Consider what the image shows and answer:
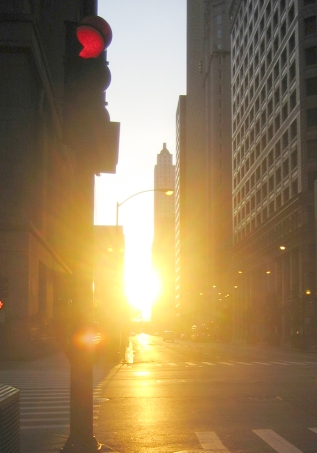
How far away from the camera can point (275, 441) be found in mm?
10852

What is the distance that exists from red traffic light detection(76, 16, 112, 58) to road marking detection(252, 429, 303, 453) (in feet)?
20.9

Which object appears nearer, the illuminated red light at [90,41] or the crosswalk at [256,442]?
the illuminated red light at [90,41]

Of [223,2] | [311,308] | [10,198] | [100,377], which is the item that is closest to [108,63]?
[100,377]

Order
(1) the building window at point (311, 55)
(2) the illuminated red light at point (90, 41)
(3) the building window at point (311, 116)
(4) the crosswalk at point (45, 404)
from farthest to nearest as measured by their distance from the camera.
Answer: (1) the building window at point (311, 55)
(3) the building window at point (311, 116)
(4) the crosswalk at point (45, 404)
(2) the illuminated red light at point (90, 41)

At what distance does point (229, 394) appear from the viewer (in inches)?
717

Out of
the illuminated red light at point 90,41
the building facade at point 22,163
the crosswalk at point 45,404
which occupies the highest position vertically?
the building facade at point 22,163

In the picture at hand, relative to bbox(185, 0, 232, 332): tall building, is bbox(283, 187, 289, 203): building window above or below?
below

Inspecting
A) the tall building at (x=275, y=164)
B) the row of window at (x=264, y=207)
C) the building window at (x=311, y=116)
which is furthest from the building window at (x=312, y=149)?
the row of window at (x=264, y=207)

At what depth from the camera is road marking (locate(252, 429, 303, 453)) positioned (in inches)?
396

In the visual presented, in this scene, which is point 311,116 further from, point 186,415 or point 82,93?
point 82,93

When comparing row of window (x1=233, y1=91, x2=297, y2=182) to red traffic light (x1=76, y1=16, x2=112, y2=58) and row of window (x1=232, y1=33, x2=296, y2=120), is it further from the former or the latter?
red traffic light (x1=76, y1=16, x2=112, y2=58)

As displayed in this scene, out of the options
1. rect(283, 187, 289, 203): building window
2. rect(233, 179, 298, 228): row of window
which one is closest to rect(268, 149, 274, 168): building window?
rect(233, 179, 298, 228): row of window

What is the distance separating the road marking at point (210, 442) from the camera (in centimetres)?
1014

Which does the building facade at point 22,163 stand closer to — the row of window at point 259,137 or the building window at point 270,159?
the row of window at point 259,137
